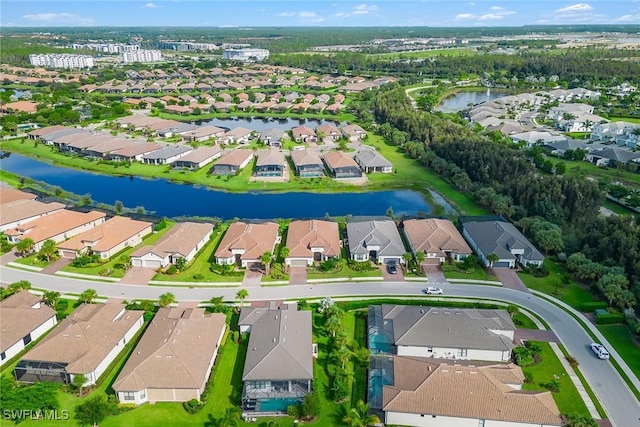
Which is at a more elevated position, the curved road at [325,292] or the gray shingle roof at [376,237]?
the gray shingle roof at [376,237]

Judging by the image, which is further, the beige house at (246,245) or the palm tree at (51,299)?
the beige house at (246,245)

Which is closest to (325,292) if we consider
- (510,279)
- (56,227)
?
(510,279)

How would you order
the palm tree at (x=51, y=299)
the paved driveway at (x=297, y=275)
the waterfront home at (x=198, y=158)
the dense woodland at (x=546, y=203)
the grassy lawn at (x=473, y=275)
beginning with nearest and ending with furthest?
the palm tree at (x=51, y=299)
the dense woodland at (x=546, y=203)
the paved driveway at (x=297, y=275)
the grassy lawn at (x=473, y=275)
the waterfront home at (x=198, y=158)

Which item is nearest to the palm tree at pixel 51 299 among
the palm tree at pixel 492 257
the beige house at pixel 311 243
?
the beige house at pixel 311 243

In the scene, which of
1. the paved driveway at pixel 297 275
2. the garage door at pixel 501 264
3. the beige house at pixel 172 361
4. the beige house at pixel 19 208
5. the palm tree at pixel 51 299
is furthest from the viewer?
the beige house at pixel 19 208

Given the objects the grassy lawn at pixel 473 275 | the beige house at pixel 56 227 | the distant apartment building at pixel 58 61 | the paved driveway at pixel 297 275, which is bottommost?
the grassy lawn at pixel 473 275

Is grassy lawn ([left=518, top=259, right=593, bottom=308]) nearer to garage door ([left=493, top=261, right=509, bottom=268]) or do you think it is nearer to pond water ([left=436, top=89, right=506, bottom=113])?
garage door ([left=493, top=261, right=509, bottom=268])

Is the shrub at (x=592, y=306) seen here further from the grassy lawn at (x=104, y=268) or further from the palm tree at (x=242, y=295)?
the grassy lawn at (x=104, y=268)

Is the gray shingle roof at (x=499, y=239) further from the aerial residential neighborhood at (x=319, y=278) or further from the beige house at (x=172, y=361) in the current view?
the beige house at (x=172, y=361)
